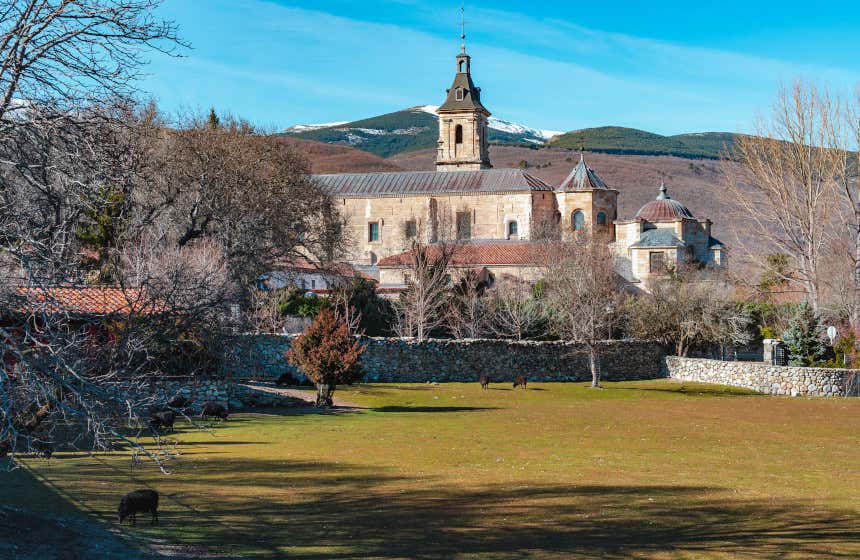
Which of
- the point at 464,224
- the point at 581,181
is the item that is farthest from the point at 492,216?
the point at 581,181

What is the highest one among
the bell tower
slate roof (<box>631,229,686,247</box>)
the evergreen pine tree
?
the bell tower

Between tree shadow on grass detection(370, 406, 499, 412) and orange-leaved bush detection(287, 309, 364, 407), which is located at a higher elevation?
orange-leaved bush detection(287, 309, 364, 407)

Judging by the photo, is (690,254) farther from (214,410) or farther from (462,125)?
(214,410)

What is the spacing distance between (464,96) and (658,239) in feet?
89.7

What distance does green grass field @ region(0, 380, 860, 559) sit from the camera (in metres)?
10.9

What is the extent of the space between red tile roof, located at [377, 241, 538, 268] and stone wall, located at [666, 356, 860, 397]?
2362cm

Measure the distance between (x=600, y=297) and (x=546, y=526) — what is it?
98.3 feet

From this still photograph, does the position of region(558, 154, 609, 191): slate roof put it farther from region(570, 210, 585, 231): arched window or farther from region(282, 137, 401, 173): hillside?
region(282, 137, 401, 173): hillside

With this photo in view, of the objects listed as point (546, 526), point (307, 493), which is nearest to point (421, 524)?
point (546, 526)

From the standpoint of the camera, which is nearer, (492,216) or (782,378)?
(782,378)

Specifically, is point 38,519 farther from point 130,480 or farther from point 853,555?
point 853,555

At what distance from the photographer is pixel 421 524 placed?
11898mm

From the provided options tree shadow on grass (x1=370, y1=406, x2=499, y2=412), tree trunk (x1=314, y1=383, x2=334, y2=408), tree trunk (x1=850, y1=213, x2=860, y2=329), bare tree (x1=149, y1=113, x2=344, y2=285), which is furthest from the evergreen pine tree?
bare tree (x1=149, y1=113, x2=344, y2=285)

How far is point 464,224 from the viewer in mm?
80938
